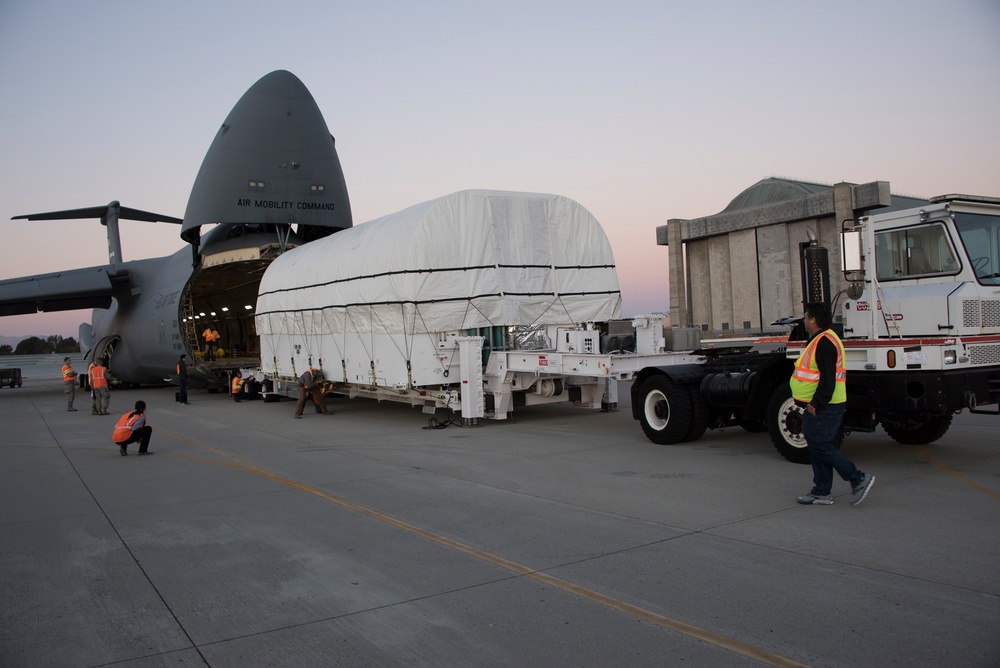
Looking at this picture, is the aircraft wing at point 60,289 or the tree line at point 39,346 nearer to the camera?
the aircraft wing at point 60,289

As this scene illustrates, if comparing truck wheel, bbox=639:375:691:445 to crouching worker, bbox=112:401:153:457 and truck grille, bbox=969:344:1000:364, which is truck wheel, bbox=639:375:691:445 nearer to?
truck grille, bbox=969:344:1000:364

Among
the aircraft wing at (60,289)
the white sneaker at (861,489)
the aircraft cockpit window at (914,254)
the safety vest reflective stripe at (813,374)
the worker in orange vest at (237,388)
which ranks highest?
the aircraft wing at (60,289)

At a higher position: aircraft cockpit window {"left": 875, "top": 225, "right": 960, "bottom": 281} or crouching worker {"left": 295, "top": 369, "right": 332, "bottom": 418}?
aircraft cockpit window {"left": 875, "top": 225, "right": 960, "bottom": 281}

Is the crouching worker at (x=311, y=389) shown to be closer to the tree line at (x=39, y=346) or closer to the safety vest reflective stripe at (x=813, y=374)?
the safety vest reflective stripe at (x=813, y=374)

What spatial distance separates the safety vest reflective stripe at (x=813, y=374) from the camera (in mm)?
6938

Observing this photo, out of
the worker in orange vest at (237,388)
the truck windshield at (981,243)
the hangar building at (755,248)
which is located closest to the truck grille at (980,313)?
the truck windshield at (981,243)

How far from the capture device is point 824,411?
6.91 meters

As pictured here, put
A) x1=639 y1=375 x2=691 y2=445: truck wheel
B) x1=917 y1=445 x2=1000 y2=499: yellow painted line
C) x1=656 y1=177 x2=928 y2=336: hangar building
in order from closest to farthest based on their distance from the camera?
x1=917 y1=445 x2=1000 y2=499: yellow painted line < x1=639 y1=375 x2=691 y2=445: truck wheel < x1=656 y1=177 x2=928 y2=336: hangar building

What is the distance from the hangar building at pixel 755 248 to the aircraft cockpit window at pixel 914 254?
1039 inches

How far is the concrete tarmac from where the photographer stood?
4199 mm

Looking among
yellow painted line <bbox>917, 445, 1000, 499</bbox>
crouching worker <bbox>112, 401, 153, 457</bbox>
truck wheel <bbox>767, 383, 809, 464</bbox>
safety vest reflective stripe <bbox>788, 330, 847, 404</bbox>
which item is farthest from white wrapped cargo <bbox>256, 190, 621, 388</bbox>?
safety vest reflective stripe <bbox>788, 330, 847, 404</bbox>

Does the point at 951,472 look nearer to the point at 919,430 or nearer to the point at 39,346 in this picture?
the point at 919,430

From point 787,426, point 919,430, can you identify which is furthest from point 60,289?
point 919,430

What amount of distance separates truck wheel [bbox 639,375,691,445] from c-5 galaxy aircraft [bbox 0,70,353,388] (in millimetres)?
15519
